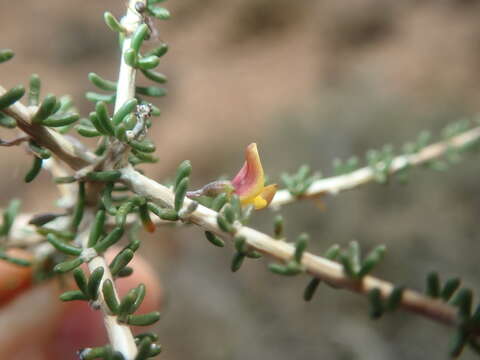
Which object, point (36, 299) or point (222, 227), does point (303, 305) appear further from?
point (222, 227)

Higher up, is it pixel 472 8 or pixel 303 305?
pixel 472 8

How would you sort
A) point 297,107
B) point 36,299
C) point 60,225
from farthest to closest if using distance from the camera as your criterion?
1. point 297,107
2. point 36,299
3. point 60,225

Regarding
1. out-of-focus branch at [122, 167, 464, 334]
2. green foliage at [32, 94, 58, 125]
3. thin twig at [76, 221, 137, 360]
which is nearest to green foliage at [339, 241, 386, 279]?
out-of-focus branch at [122, 167, 464, 334]

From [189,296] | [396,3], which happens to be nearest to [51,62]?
[189,296]

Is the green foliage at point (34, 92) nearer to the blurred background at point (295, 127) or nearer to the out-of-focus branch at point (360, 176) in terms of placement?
the out-of-focus branch at point (360, 176)

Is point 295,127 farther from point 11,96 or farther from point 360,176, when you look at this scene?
point 11,96

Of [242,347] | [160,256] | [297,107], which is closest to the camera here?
[242,347]

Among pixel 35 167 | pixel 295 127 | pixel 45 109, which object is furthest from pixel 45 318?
pixel 295 127

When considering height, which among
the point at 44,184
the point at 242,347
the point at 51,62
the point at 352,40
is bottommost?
the point at 242,347

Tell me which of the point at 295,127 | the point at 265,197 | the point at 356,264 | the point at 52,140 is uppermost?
the point at 52,140
